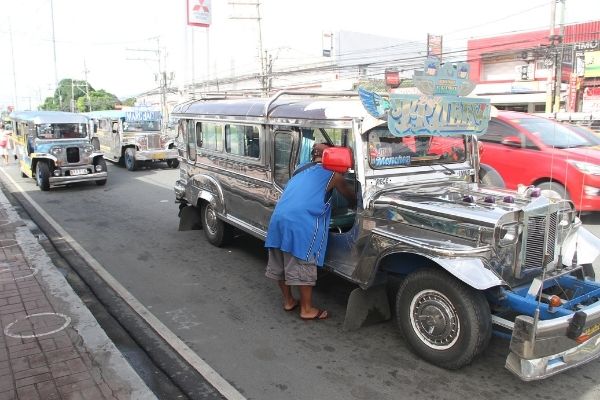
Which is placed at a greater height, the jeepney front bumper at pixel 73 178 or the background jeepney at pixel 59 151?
the background jeepney at pixel 59 151

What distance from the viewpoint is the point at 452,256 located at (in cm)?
352

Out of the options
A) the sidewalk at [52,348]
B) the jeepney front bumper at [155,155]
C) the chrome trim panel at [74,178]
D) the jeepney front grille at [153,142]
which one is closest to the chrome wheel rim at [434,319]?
the sidewalk at [52,348]

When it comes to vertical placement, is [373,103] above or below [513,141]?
above

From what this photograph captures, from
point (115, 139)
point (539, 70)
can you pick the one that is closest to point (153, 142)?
point (115, 139)

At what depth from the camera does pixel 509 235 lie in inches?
139

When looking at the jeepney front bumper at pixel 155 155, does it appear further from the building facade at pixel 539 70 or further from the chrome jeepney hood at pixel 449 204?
the chrome jeepney hood at pixel 449 204

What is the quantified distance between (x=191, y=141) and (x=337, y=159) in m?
3.96

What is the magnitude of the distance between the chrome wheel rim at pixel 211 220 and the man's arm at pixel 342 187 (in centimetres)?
301

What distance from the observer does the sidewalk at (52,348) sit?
349cm

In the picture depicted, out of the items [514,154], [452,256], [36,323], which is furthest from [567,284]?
[514,154]

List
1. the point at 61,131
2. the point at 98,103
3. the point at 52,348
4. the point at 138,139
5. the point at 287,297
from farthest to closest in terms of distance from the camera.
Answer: the point at 98,103 < the point at 138,139 < the point at 61,131 < the point at 287,297 < the point at 52,348

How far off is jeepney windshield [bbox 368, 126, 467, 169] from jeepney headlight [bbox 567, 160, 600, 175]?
12.6ft

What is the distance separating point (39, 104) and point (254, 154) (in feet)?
340

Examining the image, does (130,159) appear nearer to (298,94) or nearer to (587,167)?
(298,94)
